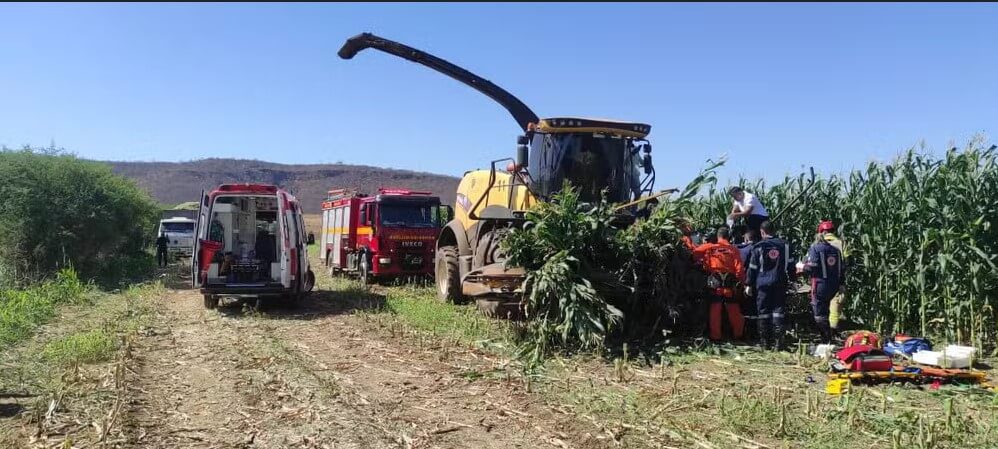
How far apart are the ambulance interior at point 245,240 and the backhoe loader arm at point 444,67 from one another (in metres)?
3.80

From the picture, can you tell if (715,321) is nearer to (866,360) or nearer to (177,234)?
(866,360)

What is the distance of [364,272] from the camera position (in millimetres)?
16172

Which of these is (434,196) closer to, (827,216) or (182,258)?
(827,216)

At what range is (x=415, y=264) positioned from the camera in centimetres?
1567

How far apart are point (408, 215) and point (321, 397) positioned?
10336mm

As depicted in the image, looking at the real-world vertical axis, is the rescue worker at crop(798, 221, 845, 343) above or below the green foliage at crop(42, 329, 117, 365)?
above

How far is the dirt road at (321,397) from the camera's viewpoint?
496cm

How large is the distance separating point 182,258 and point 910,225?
80.9 ft

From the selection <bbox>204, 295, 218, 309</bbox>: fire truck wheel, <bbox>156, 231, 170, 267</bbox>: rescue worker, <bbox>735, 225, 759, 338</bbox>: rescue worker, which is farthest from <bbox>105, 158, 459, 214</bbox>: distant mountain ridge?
<bbox>735, 225, 759, 338</bbox>: rescue worker

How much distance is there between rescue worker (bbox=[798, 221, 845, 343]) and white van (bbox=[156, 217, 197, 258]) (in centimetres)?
2343

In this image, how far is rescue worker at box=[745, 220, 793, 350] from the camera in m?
7.88

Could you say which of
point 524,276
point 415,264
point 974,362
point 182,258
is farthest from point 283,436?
point 182,258

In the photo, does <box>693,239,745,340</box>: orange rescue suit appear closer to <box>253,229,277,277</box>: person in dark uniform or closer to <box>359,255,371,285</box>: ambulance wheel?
<box>253,229,277,277</box>: person in dark uniform

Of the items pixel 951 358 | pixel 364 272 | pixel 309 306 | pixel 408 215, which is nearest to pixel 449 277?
pixel 309 306
